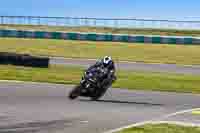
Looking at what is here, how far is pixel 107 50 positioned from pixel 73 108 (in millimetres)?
33822

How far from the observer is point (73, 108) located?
15.7 metres

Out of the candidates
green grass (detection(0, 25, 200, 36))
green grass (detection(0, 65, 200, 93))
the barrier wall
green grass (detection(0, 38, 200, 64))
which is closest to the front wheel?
green grass (detection(0, 65, 200, 93))

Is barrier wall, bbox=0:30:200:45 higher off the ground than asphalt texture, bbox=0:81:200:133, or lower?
higher

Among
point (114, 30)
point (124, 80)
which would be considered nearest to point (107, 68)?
point (124, 80)

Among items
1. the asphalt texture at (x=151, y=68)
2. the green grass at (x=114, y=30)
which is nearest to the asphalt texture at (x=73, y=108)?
the asphalt texture at (x=151, y=68)

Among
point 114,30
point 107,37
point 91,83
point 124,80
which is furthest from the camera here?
point 114,30

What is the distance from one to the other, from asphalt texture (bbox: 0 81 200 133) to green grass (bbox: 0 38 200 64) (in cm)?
2320

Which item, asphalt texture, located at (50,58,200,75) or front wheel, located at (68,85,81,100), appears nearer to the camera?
front wheel, located at (68,85,81,100)

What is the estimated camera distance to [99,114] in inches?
586

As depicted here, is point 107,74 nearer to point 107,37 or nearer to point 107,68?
point 107,68

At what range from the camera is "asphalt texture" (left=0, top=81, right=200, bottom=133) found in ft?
42.2

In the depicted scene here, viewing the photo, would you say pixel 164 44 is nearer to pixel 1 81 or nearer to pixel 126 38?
pixel 126 38

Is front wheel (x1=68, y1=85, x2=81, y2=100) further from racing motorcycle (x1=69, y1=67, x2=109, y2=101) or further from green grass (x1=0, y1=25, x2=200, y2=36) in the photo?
green grass (x1=0, y1=25, x2=200, y2=36)

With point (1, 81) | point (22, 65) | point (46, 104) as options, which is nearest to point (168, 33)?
point (22, 65)
